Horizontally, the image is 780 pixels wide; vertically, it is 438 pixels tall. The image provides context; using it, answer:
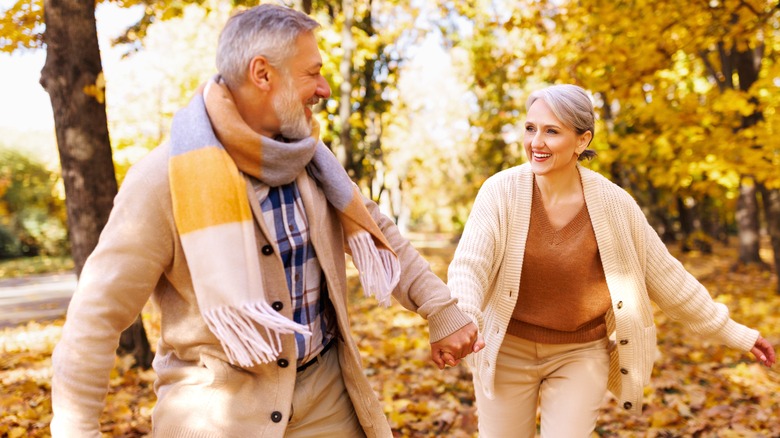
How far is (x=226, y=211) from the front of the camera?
1855 mm

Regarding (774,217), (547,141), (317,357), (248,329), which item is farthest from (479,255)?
(774,217)

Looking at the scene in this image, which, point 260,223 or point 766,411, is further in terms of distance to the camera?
point 766,411

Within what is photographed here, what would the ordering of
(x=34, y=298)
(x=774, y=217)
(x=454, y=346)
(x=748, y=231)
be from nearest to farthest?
(x=454, y=346) → (x=774, y=217) → (x=34, y=298) → (x=748, y=231)

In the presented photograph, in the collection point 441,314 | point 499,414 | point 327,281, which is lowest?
point 499,414

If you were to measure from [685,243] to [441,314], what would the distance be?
18.5m

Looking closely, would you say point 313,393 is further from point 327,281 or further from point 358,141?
point 358,141

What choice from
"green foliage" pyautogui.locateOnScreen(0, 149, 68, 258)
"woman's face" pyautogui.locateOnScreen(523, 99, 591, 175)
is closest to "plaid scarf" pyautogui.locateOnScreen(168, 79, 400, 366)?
"woman's face" pyautogui.locateOnScreen(523, 99, 591, 175)

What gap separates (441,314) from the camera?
2.46 metres

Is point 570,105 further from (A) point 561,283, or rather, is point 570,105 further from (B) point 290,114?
(B) point 290,114

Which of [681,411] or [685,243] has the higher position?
[681,411]

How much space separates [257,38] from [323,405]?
3.83ft

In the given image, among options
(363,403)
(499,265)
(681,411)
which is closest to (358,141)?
(681,411)

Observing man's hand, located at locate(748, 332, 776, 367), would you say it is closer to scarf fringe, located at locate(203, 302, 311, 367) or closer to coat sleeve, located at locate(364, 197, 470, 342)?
coat sleeve, located at locate(364, 197, 470, 342)

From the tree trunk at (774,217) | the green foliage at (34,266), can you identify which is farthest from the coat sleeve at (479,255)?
the green foliage at (34,266)
